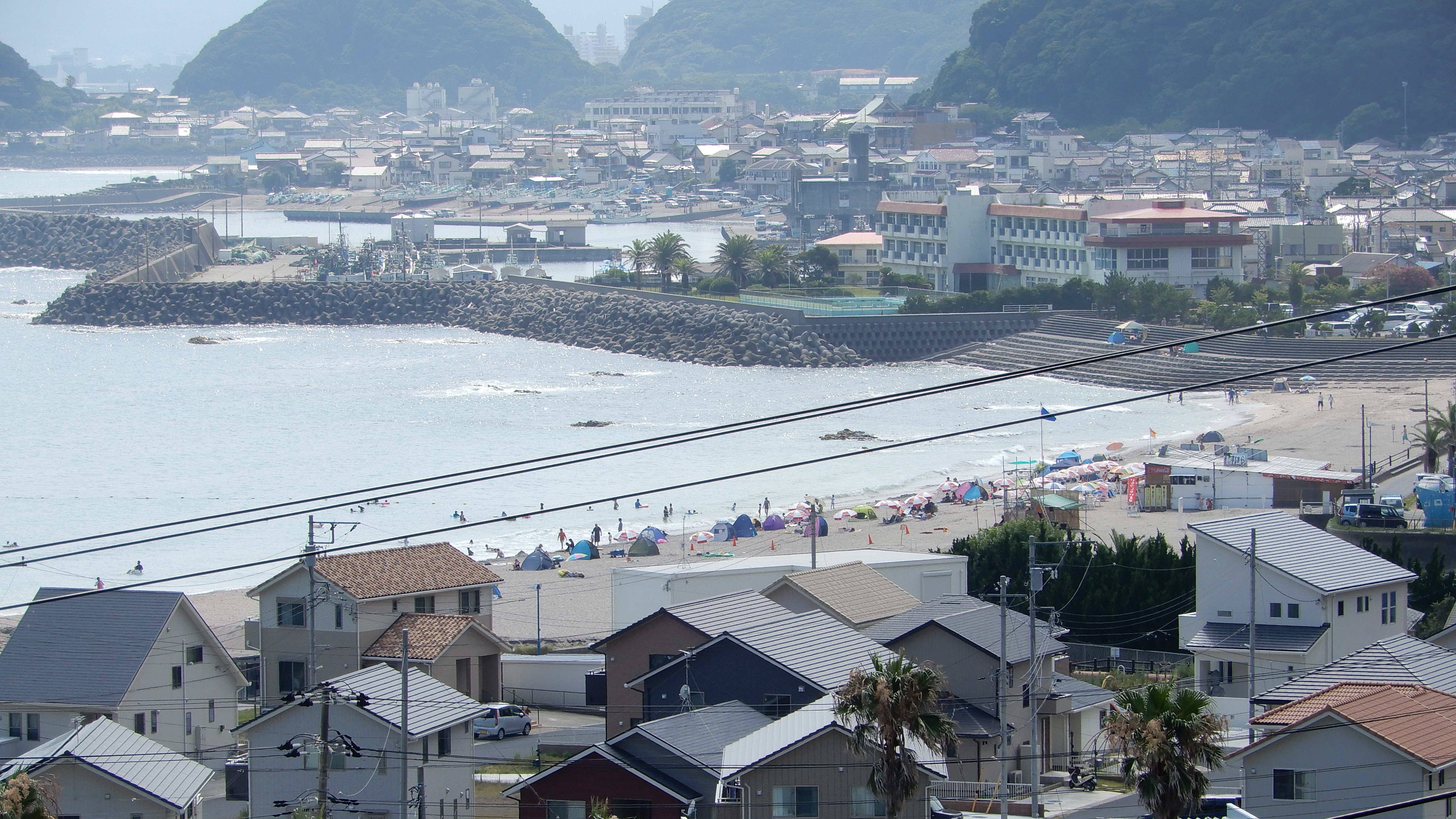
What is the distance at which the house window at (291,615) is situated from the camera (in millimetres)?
11594

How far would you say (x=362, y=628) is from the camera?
1146 centimetres

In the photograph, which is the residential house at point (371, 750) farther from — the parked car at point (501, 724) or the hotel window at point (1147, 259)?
the hotel window at point (1147, 259)

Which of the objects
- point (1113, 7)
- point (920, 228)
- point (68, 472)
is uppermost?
point (1113, 7)

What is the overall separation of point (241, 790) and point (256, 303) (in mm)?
39321

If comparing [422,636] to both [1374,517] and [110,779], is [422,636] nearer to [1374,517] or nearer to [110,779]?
[110,779]

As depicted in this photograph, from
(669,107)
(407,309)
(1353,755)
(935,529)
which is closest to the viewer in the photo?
(1353,755)

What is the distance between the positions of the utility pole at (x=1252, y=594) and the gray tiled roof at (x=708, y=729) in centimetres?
299

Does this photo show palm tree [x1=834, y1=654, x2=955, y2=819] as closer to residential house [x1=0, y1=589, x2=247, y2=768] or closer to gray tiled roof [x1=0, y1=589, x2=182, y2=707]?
residential house [x1=0, y1=589, x2=247, y2=768]

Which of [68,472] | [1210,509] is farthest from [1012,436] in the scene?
[68,472]

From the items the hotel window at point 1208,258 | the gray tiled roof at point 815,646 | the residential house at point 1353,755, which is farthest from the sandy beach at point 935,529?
the hotel window at point 1208,258

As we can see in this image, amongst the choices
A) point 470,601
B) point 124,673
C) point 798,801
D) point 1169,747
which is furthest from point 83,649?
point 1169,747

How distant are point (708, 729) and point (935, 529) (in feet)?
35.1

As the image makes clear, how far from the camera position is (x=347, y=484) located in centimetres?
2488

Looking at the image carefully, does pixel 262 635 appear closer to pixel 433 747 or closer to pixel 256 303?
pixel 433 747
